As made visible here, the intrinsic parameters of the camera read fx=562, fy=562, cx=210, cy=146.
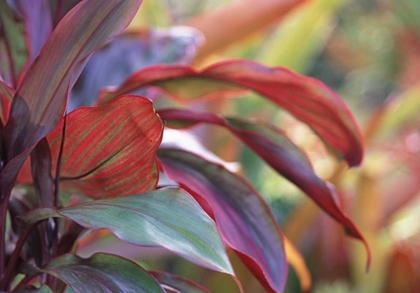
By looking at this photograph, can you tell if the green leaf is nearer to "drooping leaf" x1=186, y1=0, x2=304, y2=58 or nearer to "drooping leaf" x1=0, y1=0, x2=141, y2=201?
"drooping leaf" x1=0, y1=0, x2=141, y2=201

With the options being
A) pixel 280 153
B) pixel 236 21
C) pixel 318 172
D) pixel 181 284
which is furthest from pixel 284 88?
pixel 318 172

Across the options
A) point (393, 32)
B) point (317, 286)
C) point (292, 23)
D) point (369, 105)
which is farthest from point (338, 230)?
point (369, 105)

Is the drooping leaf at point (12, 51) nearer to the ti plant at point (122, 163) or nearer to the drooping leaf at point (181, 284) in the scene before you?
the ti plant at point (122, 163)

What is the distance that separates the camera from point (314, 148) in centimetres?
141

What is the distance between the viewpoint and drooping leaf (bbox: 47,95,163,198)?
14.3 inches

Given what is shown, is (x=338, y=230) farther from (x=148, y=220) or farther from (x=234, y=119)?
(x=148, y=220)

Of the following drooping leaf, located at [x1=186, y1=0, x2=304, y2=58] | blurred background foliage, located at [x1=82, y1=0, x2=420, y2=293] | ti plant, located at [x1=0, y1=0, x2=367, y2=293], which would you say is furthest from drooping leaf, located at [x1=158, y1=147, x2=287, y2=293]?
drooping leaf, located at [x1=186, y1=0, x2=304, y2=58]

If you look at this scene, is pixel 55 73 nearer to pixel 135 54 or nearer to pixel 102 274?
pixel 102 274

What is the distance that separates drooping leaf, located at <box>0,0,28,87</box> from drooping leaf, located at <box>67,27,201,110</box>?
15cm

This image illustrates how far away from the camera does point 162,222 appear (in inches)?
13.3

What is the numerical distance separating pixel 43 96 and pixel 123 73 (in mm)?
347

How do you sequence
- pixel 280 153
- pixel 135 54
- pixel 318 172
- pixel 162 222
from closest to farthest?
pixel 162 222 → pixel 280 153 → pixel 135 54 → pixel 318 172

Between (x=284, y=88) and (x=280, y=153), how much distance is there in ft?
0.22

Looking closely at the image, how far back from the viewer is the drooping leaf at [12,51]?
21.1 inches
